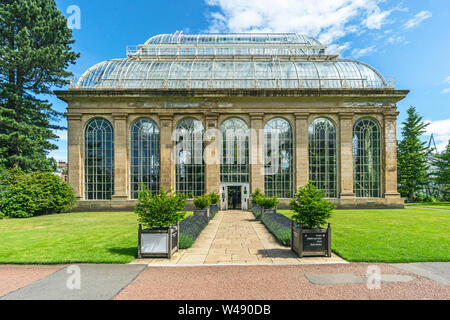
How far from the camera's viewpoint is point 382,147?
2659 cm

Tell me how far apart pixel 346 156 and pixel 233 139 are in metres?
11.7

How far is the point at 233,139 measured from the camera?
1058 inches

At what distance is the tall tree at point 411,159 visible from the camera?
135 ft

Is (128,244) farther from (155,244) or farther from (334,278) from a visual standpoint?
(334,278)

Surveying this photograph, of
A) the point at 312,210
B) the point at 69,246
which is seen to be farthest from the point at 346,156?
the point at 69,246

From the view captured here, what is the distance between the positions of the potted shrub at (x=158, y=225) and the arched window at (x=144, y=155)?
676 inches

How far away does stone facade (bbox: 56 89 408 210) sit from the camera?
2598 centimetres

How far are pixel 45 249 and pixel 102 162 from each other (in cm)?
1756

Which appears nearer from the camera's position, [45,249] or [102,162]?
[45,249]

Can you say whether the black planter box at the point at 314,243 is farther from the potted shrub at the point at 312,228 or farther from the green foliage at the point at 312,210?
the green foliage at the point at 312,210

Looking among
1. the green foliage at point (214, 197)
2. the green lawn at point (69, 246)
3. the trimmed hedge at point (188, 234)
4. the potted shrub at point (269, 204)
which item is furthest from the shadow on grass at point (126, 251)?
the green foliage at point (214, 197)

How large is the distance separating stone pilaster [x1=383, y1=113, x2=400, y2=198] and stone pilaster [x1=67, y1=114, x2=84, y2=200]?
30.8 meters

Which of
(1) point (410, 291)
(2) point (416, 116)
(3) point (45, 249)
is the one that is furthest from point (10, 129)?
(2) point (416, 116)

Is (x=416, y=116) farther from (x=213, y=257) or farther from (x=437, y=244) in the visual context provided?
(x=213, y=257)
